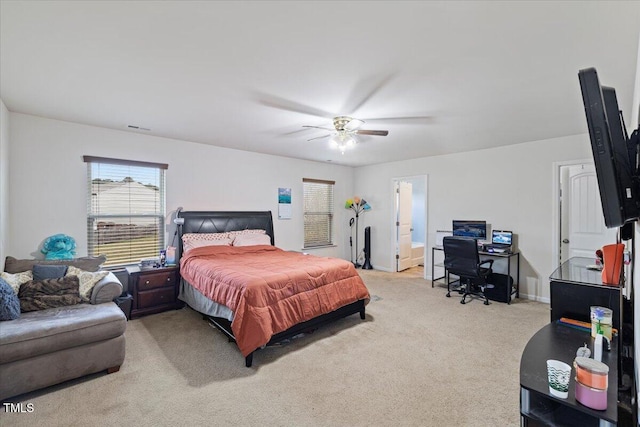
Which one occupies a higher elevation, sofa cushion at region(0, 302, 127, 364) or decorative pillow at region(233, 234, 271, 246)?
decorative pillow at region(233, 234, 271, 246)

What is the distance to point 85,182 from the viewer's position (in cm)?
378

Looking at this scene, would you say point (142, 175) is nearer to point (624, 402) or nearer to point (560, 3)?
point (560, 3)

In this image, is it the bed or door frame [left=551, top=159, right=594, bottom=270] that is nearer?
the bed

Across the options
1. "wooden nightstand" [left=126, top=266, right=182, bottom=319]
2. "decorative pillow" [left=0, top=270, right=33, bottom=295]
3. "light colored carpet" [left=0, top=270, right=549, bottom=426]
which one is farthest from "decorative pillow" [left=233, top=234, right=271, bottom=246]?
"decorative pillow" [left=0, top=270, right=33, bottom=295]

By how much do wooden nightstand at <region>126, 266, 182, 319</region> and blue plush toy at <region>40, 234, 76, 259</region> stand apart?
0.71 metres

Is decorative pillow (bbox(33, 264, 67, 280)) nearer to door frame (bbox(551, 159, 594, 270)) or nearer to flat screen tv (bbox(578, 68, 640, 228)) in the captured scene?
flat screen tv (bbox(578, 68, 640, 228))

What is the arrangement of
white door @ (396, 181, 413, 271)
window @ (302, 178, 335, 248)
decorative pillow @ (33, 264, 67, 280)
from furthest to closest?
white door @ (396, 181, 413, 271) → window @ (302, 178, 335, 248) → decorative pillow @ (33, 264, 67, 280)

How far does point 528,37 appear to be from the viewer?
1825 millimetres

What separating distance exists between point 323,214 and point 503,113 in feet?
13.6

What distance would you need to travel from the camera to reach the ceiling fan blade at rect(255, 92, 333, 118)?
2.80 metres

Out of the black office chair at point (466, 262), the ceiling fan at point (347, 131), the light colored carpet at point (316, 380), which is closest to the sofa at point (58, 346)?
the light colored carpet at point (316, 380)

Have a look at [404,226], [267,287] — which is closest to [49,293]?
[267,287]

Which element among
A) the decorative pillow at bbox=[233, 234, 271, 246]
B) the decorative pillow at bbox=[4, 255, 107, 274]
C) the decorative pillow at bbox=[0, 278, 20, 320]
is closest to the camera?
the decorative pillow at bbox=[0, 278, 20, 320]

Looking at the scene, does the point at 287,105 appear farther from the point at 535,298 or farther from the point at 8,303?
the point at 535,298
